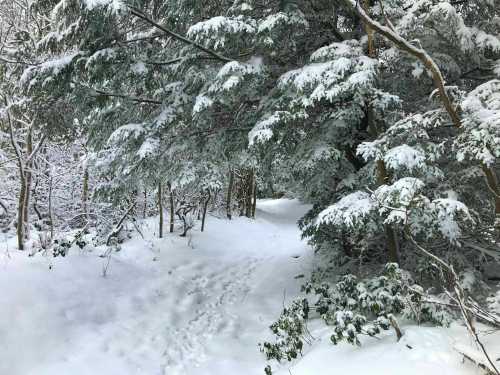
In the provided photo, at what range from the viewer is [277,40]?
5.64m

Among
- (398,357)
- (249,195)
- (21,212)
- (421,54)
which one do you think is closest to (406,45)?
(421,54)

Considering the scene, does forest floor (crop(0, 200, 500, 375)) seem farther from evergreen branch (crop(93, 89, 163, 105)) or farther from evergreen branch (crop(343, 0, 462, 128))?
evergreen branch (crop(93, 89, 163, 105))

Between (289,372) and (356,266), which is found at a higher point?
(356,266)

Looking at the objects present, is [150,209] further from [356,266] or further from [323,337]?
[323,337]

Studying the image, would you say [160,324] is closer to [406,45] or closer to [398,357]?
[398,357]

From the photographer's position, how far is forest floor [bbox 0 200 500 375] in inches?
145

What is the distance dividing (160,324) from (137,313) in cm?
47

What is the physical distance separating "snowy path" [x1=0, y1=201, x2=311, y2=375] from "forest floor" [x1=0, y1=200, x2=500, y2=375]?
15 mm

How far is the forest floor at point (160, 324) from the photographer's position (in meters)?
3.69

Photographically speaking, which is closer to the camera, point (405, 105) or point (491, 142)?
point (491, 142)

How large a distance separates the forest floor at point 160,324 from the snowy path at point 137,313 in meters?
0.01

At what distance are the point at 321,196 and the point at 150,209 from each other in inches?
360

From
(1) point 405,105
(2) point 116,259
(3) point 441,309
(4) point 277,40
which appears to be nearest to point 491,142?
(3) point 441,309

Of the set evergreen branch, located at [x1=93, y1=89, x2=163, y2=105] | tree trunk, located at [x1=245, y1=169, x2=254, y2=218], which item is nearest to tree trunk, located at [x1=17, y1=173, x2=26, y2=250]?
evergreen branch, located at [x1=93, y1=89, x2=163, y2=105]
